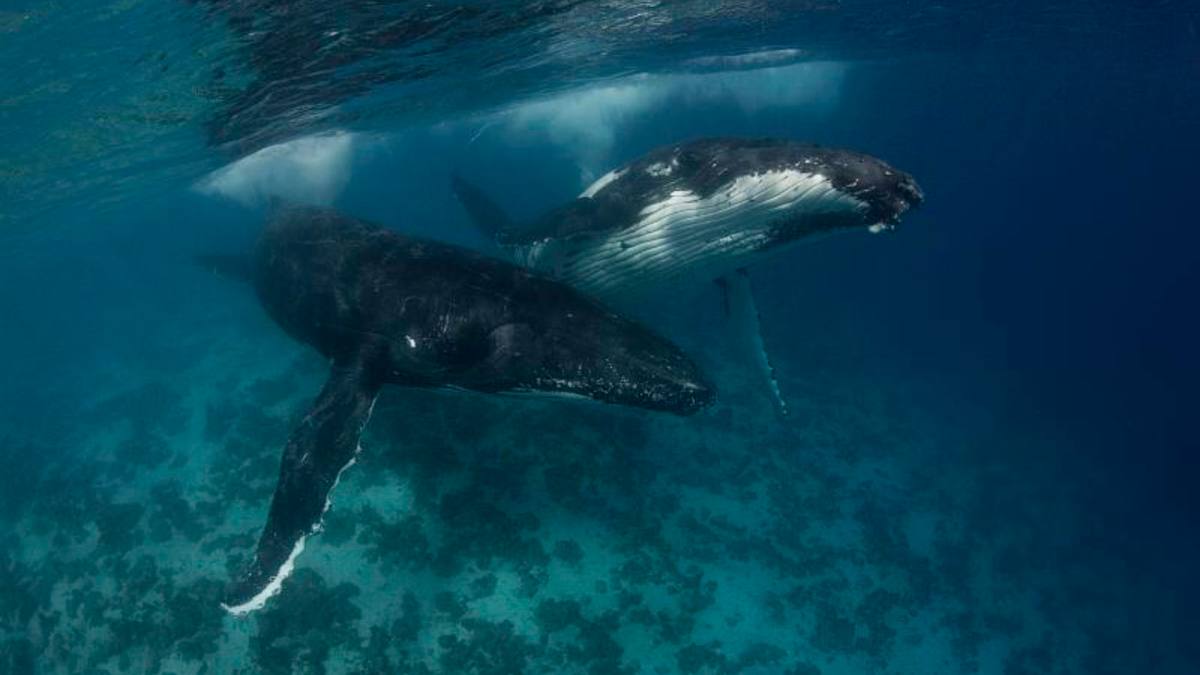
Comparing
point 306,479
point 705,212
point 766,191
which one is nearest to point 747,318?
point 705,212

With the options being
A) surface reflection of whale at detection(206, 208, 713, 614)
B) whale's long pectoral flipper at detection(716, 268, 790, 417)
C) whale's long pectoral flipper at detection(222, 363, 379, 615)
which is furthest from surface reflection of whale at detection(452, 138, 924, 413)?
whale's long pectoral flipper at detection(222, 363, 379, 615)

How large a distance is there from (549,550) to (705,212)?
7.38 meters

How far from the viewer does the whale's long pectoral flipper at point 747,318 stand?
1144 centimetres

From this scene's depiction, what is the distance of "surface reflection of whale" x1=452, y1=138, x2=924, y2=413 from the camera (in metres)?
6.86

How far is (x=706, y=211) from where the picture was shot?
8.10 m

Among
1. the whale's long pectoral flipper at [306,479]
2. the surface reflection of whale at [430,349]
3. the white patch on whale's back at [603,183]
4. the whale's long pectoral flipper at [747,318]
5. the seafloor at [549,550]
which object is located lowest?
the seafloor at [549,550]

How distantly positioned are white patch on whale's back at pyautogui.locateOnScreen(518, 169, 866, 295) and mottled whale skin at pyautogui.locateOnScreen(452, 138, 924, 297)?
0.01 metres

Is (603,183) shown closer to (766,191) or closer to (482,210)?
(766,191)

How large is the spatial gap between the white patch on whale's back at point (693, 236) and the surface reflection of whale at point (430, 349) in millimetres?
1787

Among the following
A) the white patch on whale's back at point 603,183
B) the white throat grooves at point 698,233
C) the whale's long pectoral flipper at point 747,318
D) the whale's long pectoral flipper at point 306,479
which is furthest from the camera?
the whale's long pectoral flipper at point 747,318

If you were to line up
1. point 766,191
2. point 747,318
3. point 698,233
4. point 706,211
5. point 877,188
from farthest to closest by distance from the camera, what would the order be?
point 747,318 → point 698,233 → point 706,211 → point 766,191 → point 877,188

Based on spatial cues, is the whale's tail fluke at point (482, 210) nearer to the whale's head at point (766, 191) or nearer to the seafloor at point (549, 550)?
the seafloor at point (549, 550)

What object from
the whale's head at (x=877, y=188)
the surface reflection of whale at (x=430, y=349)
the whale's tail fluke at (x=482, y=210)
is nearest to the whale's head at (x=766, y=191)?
the whale's head at (x=877, y=188)

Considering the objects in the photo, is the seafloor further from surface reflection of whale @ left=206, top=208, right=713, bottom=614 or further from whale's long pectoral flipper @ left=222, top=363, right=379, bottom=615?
whale's long pectoral flipper @ left=222, top=363, right=379, bottom=615
